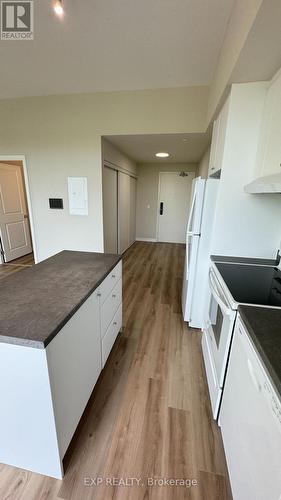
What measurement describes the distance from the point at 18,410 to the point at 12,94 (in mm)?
3973

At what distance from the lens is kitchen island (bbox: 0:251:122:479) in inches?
34.6

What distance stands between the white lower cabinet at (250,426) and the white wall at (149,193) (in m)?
5.34

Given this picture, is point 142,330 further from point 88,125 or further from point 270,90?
point 88,125

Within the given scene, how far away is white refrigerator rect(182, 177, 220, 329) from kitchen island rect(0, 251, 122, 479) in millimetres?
1125

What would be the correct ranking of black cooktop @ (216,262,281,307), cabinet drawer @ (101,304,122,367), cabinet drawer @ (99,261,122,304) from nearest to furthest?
black cooktop @ (216,262,281,307)
cabinet drawer @ (99,261,122,304)
cabinet drawer @ (101,304,122,367)

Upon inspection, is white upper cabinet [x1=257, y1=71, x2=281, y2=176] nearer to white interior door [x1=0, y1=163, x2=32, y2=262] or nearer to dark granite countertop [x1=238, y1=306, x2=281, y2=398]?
dark granite countertop [x1=238, y1=306, x2=281, y2=398]

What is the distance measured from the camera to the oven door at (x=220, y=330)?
1.18 meters

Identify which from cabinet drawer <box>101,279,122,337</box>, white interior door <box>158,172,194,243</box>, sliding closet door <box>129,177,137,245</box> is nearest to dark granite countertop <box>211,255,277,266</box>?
cabinet drawer <box>101,279,122,337</box>

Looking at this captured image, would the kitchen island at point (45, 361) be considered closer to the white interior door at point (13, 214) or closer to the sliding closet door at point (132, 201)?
the white interior door at point (13, 214)

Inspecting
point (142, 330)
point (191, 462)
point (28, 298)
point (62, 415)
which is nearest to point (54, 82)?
point (28, 298)

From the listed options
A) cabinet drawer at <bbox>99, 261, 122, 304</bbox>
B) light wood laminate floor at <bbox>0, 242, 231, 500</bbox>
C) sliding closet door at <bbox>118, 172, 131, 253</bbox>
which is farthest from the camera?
sliding closet door at <bbox>118, 172, 131, 253</bbox>

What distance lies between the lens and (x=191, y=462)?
1.20 metres


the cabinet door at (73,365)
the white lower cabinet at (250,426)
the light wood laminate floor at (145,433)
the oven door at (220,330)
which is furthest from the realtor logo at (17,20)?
the light wood laminate floor at (145,433)

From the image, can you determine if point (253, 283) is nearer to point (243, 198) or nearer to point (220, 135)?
point (243, 198)
